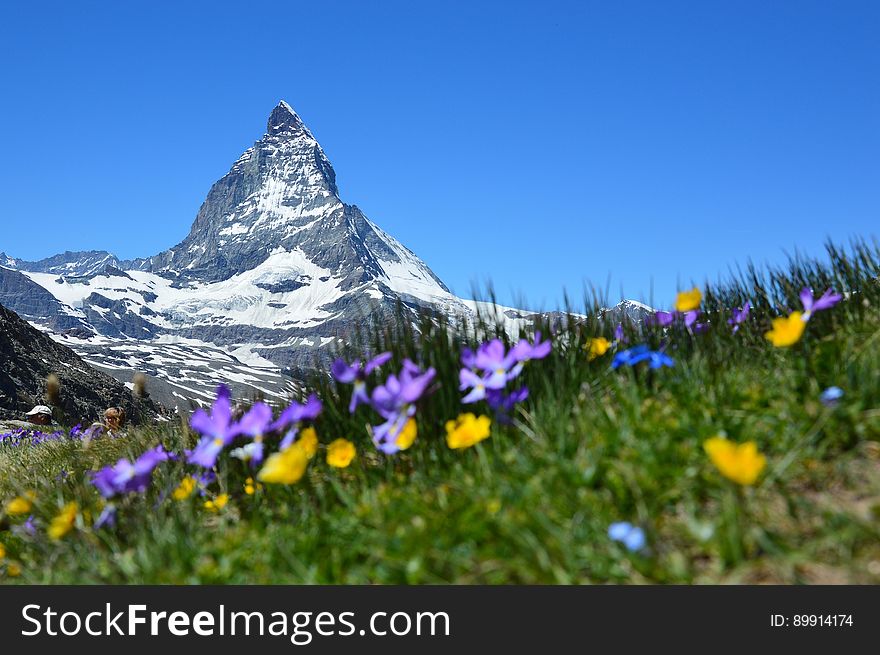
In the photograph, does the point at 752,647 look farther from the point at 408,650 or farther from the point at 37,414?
the point at 37,414

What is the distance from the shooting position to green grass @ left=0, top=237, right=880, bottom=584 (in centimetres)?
207

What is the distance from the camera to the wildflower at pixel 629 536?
1.94 m

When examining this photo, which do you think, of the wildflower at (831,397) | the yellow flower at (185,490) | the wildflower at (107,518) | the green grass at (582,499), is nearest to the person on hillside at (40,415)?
the green grass at (582,499)

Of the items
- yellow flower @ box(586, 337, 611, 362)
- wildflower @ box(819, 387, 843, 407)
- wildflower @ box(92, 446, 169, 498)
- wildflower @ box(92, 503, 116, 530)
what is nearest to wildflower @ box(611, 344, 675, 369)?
yellow flower @ box(586, 337, 611, 362)

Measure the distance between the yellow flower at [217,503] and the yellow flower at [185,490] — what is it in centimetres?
11

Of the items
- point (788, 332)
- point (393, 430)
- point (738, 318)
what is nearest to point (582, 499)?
point (393, 430)

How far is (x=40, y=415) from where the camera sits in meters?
12.6

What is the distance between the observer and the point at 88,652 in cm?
218

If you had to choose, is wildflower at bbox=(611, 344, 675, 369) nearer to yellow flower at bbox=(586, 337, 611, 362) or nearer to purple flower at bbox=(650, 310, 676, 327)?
yellow flower at bbox=(586, 337, 611, 362)

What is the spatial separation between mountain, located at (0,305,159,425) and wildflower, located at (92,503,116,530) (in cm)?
1261

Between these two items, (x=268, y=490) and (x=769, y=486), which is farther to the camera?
(x=268, y=490)

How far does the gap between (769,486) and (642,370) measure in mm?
1166

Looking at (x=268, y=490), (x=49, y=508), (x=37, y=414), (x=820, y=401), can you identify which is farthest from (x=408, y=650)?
(x=37, y=414)

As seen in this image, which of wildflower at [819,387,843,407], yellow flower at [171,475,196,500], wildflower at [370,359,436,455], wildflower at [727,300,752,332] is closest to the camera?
wildflower at [819,387,843,407]
